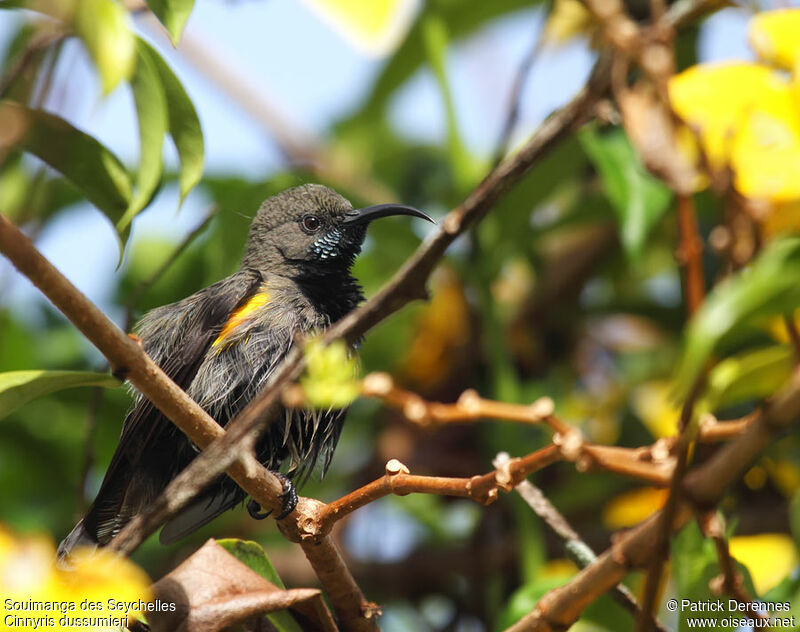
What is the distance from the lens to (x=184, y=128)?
196 cm

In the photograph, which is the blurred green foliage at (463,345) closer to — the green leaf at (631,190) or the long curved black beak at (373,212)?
the green leaf at (631,190)

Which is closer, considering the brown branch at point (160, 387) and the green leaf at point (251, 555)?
the brown branch at point (160, 387)

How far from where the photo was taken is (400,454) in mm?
3494

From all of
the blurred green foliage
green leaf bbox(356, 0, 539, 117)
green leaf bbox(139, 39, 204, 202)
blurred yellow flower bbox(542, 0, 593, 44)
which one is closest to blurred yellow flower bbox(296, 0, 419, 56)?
green leaf bbox(139, 39, 204, 202)

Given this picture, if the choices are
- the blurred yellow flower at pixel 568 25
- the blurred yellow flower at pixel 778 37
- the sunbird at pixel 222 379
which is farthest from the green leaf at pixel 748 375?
the blurred yellow flower at pixel 568 25

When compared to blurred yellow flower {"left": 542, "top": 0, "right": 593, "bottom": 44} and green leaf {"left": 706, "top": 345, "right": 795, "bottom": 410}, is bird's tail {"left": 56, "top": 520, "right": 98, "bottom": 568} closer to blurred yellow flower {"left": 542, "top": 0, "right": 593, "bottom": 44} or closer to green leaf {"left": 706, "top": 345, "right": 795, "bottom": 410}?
green leaf {"left": 706, "top": 345, "right": 795, "bottom": 410}

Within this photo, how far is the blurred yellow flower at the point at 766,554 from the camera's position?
2.76 metres

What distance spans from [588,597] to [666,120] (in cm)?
72

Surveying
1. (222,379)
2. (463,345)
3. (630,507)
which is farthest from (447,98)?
(630,507)

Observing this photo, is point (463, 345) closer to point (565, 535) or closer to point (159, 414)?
point (159, 414)

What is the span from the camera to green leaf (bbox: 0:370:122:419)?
169cm

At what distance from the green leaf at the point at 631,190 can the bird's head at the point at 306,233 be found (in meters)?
0.70

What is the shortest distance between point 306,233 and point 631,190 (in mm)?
998

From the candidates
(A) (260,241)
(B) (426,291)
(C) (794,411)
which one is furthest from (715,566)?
(A) (260,241)
